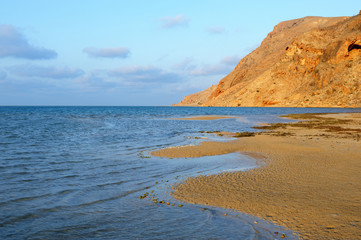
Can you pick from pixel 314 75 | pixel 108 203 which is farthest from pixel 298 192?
pixel 314 75

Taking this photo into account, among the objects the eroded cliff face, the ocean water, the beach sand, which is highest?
the eroded cliff face

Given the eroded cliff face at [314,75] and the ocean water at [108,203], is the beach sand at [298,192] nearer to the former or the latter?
the ocean water at [108,203]

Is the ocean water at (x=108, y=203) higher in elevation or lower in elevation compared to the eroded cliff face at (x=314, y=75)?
lower

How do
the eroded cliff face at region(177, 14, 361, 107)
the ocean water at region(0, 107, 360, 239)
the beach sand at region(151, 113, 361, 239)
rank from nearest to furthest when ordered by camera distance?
the ocean water at region(0, 107, 360, 239), the beach sand at region(151, 113, 361, 239), the eroded cliff face at region(177, 14, 361, 107)

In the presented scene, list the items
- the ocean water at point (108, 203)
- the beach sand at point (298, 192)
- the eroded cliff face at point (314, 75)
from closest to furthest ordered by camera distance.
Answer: the ocean water at point (108, 203), the beach sand at point (298, 192), the eroded cliff face at point (314, 75)

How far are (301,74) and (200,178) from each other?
9996cm

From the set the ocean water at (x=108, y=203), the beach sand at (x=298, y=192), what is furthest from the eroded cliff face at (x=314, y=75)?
the ocean water at (x=108, y=203)

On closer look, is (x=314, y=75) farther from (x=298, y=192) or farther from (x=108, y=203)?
(x=108, y=203)

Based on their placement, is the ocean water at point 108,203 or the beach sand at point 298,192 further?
the beach sand at point 298,192

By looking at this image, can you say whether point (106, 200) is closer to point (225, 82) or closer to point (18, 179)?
point (18, 179)

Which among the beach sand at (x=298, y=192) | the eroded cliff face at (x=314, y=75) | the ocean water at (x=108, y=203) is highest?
the eroded cliff face at (x=314, y=75)

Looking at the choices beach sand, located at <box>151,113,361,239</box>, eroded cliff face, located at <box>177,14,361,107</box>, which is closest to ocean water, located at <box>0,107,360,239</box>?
beach sand, located at <box>151,113,361,239</box>

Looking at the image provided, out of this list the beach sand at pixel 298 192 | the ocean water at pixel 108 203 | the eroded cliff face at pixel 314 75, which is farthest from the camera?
the eroded cliff face at pixel 314 75

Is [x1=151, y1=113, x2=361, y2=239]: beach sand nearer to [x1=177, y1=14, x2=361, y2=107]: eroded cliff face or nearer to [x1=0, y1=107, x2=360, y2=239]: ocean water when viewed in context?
[x1=0, y1=107, x2=360, y2=239]: ocean water
